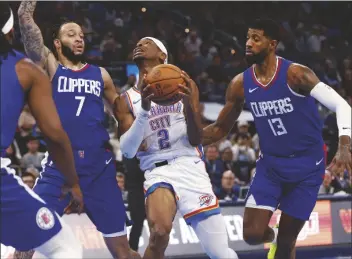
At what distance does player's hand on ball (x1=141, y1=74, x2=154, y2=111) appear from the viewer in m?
5.88

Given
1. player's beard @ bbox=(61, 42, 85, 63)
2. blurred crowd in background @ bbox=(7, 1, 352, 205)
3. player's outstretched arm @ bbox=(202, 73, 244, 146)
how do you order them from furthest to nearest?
blurred crowd in background @ bbox=(7, 1, 352, 205) → player's outstretched arm @ bbox=(202, 73, 244, 146) → player's beard @ bbox=(61, 42, 85, 63)

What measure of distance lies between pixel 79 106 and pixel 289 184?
191 centimetres

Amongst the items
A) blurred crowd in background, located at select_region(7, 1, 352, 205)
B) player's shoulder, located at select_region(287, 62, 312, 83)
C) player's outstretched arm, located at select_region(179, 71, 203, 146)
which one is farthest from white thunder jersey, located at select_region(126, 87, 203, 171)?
blurred crowd in background, located at select_region(7, 1, 352, 205)

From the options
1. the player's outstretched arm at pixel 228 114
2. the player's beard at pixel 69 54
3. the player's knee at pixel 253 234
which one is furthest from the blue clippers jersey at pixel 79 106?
the player's knee at pixel 253 234

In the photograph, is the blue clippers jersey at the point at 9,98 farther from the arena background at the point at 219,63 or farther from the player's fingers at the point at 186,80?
the arena background at the point at 219,63

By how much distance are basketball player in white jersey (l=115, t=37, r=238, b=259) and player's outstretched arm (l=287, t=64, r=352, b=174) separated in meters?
0.90

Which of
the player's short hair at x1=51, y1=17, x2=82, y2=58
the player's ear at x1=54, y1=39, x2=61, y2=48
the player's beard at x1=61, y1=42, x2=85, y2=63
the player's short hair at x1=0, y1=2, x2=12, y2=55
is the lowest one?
the player's beard at x1=61, y1=42, x2=85, y2=63

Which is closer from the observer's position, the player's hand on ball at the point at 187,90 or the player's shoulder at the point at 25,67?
the player's shoulder at the point at 25,67

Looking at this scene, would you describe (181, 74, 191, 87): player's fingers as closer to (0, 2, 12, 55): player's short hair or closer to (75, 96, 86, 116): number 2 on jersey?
(75, 96, 86, 116): number 2 on jersey

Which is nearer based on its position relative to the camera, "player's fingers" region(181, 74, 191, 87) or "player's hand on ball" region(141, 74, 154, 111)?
"player's hand on ball" region(141, 74, 154, 111)

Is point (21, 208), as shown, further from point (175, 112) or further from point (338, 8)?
point (338, 8)

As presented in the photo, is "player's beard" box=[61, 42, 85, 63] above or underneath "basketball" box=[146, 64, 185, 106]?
above

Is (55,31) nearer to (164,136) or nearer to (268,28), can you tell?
(164,136)

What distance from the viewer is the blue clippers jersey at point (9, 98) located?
4.33 metres
